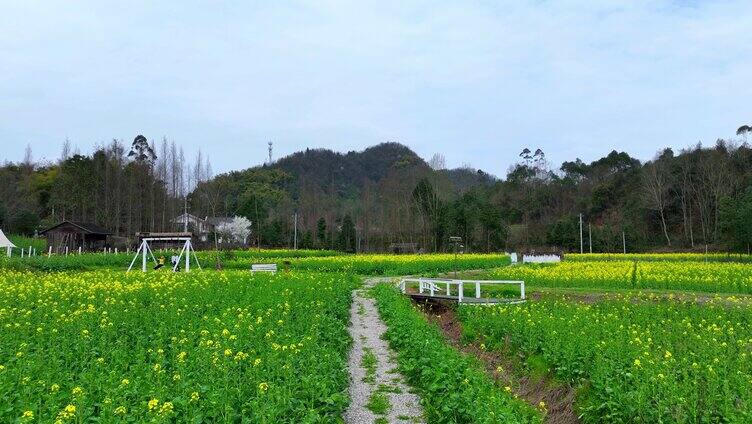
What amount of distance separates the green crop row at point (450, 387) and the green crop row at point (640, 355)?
49.1 inches

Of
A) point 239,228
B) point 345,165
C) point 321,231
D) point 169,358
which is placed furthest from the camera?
point 345,165

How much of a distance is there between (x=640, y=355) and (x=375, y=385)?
4.48 m

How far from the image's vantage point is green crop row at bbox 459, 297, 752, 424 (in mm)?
6805

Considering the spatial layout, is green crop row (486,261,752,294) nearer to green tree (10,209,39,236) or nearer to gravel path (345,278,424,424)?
gravel path (345,278,424,424)

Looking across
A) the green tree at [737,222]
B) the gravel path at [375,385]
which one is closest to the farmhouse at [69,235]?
the gravel path at [375,385]

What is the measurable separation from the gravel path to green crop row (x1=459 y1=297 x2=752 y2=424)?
259 centimetres

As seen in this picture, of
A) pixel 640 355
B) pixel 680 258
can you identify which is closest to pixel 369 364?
pixel 640 355

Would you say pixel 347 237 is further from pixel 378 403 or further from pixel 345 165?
pixel 378 403

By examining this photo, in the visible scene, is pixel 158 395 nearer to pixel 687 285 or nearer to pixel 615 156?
pixel 687 285

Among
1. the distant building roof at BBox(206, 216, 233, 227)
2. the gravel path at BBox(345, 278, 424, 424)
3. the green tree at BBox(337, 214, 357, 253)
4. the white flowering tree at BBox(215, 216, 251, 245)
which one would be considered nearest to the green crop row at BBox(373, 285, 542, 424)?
the gravel path at BBox(345, 278, 424, 424)

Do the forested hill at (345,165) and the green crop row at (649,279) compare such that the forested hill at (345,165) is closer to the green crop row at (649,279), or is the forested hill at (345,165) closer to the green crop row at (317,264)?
the green crop row at (317,264)

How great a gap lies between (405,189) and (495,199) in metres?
23.5

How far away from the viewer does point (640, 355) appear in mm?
8867

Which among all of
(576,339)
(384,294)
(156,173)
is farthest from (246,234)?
(576,339)
